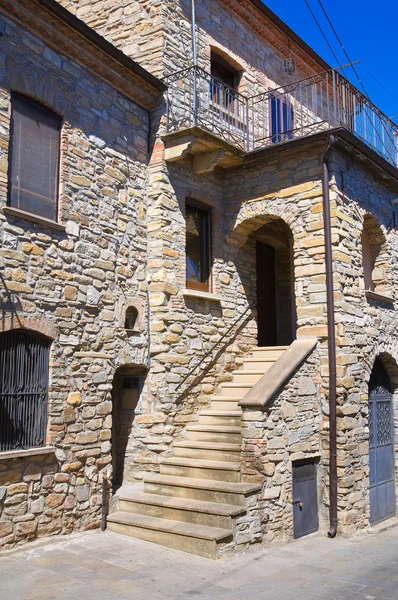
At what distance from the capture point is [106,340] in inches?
319

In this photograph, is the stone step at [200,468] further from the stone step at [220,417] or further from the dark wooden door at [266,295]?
the dark wooden door at [266,295]

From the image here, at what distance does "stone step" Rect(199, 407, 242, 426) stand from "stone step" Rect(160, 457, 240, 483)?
2.51ft

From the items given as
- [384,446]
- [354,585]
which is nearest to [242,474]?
[354,585]

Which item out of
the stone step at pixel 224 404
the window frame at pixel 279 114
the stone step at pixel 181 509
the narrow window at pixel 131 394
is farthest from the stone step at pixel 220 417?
the window frame at pixel 279 114

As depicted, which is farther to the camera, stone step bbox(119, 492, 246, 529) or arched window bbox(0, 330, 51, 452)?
stone step bbox(119, 492, 246, 529)

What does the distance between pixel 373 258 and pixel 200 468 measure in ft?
17.9

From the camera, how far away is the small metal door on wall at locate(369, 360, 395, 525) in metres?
9.92

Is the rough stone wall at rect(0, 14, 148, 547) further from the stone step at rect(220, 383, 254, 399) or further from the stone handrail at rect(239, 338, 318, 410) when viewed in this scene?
the stone handrail at rect(239, 338, 318, 410)

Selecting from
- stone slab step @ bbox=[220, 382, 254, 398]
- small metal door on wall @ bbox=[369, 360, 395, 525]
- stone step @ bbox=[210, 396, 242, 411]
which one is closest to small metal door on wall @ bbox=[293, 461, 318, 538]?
stone step @ bbox=[210, 396, 242, 411]

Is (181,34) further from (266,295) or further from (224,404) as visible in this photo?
(224,404)

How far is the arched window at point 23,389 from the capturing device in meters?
6.72

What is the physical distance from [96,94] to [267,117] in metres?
4.30

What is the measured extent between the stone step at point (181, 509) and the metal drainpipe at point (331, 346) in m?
2.06

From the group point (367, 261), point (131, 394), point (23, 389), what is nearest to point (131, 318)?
point (131, 394)
